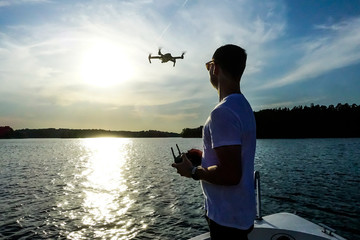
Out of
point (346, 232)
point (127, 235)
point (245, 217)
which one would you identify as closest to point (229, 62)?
point (245, 217)

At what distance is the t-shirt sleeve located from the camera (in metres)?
2.28

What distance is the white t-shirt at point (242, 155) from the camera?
2.31 m

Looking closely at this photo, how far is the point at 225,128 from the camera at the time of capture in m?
2.29

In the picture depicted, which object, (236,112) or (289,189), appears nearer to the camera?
(236,112)

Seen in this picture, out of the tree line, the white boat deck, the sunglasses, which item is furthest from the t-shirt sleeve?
the tree line

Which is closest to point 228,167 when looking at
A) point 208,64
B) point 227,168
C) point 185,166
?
point 227,168

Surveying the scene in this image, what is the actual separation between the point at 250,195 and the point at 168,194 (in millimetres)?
21700

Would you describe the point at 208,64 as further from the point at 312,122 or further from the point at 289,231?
the point at 312,122

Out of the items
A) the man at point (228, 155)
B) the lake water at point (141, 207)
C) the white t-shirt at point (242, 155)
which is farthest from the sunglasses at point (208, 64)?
the lake water at point (141, 207)

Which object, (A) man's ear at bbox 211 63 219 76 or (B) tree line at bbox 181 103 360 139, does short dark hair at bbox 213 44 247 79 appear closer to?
(A) man's ear at bbox 211 63 219 76

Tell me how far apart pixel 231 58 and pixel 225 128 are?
0.75 m

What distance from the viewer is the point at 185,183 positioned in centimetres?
2820

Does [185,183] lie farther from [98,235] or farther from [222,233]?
[222,233]

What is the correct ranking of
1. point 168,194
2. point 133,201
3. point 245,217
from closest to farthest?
point 245,217, point 133,201, point 168,194
